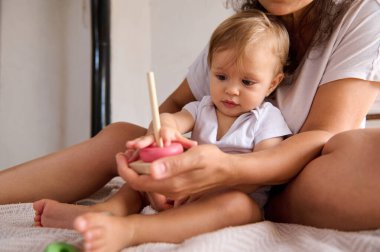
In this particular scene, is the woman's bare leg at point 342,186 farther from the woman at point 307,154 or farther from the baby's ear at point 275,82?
the baby's ear at point 275,82

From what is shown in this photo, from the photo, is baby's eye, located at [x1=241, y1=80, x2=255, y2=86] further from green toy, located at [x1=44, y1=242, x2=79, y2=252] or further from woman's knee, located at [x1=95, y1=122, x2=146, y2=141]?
green toy, located at [x1=44, y1=242, x2=79, y2=252]

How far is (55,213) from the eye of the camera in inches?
30.1

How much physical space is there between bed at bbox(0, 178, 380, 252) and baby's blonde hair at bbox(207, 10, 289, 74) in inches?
13.8

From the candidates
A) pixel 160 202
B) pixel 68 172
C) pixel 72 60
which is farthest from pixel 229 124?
pixel 72 60

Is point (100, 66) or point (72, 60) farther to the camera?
point (72, 60)

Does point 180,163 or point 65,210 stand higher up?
point 180,163

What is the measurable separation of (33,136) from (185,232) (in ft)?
4.29

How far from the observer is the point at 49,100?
1.84 meters

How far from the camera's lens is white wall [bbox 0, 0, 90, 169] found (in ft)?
5.60

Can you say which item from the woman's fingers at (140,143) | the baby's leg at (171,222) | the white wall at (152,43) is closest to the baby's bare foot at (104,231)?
the baby's leg at (171,222)

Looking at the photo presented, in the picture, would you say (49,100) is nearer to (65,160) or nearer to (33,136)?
(33,136)

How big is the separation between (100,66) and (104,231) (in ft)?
3.91

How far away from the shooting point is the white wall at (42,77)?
1708 millimetres

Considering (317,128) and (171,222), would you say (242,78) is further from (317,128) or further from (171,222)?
(171,222)
